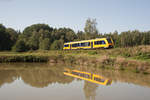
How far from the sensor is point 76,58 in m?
25.4

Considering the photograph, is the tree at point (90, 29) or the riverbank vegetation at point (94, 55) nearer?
the riverbank vegetation at point (94, 55)

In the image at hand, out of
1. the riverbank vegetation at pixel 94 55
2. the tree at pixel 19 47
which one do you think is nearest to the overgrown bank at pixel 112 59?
the riverbank vegetation at pixel 94 55

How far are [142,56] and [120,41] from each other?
35910 millimetres

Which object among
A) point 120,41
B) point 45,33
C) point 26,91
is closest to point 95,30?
point 120,41

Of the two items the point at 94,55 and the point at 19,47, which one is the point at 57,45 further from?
the point at 94,55

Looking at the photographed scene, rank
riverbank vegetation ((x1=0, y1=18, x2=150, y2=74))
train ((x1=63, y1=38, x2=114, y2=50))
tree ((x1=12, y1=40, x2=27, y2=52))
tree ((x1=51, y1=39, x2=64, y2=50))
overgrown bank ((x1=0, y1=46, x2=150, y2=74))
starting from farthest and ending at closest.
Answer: tree ((x1=51, y1=39, x2=64, y2=50))
tree ((x1=12, y1=40, x2=27, y2=52))
train ((x1=63, y1=38, x2=114, y2=50))
riverbank vegetation ((x1=0, y1=18, x2=150, y2=74))
overgrown bank ((x1=0, y1=46, x2=150, y2=74))

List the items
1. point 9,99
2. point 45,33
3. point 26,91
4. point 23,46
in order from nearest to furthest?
point 9,99 < point 26,91 < point 23,46 < point 45,33

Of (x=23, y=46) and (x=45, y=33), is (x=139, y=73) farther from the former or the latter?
(x=45, y=33)

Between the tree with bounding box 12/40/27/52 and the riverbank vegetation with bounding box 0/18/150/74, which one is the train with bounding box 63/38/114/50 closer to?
the riverbank vegetation with bounding box 0/18/150/74

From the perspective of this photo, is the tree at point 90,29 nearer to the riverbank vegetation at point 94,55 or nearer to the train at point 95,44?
the riverbank vegetation at point 94,55

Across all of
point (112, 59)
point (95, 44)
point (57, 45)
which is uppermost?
point (57, 45)

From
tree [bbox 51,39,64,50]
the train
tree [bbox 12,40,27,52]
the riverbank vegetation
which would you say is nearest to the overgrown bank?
the riverbank vegetation

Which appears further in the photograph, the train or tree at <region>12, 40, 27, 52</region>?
tree at <region>12, 40, 27, 52</region>

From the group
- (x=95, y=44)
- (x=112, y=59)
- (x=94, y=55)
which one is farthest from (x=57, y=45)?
(x=112, y=59)
